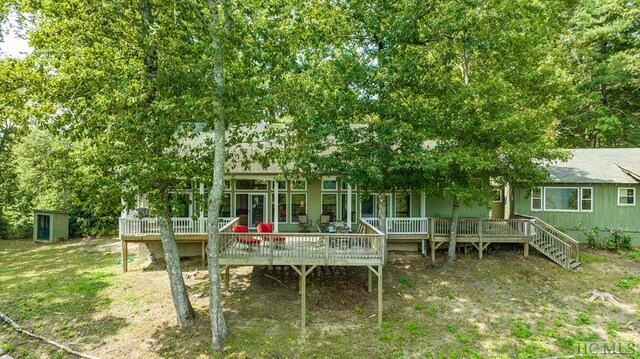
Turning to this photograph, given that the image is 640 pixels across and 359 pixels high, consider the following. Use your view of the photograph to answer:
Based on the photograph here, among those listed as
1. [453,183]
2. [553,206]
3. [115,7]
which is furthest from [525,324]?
[115,7]

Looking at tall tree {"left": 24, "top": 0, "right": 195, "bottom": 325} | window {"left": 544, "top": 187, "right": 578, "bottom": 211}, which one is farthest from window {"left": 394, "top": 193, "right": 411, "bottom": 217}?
tall tree {"left": 24, "top": 0, "right": 195, "bottom": 325}

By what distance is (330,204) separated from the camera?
16.1 metres

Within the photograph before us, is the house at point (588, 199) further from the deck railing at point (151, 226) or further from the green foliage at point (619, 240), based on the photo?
the deck railing at point (151, 226)

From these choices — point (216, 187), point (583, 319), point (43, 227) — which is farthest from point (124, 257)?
point (583, 319)

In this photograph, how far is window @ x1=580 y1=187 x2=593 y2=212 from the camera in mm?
15775

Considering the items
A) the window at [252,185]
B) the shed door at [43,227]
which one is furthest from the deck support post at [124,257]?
the shed door at [43,227]

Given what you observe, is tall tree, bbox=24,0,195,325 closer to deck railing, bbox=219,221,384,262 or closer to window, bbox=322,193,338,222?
deck railing, bbox=219,221,384,262

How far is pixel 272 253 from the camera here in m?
9.84

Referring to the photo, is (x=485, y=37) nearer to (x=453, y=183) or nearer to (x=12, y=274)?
(x=453, y=183)

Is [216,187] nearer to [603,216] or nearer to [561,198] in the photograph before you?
[561,198]

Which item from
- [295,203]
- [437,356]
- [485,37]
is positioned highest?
[485,37]

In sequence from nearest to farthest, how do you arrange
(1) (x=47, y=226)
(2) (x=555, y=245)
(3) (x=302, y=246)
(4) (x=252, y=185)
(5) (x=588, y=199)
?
(3) (x=302, y=246), (2) (x=555, y=245), (4) (x=252, y=185), (5) (x=588, y=199), (1) (x=47, y=226)

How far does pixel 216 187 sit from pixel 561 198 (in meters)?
16.6

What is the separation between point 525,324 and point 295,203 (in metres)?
10.2
